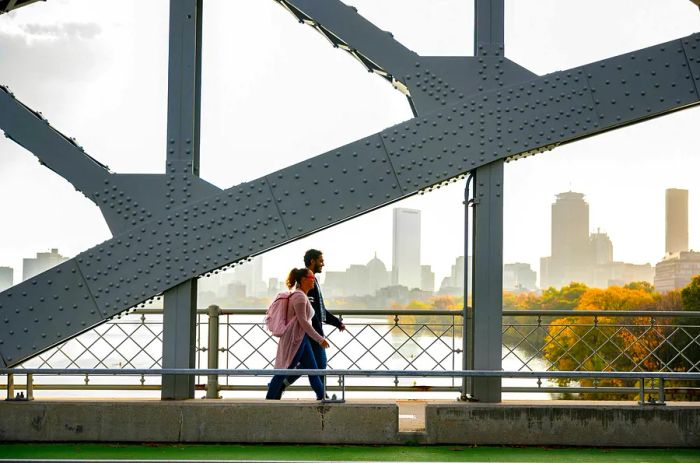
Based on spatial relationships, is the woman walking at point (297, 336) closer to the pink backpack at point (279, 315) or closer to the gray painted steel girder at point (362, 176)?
the pink backpack at point (279, 315)

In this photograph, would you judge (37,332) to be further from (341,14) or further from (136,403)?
(341,14)

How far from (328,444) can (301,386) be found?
2486 millimetres

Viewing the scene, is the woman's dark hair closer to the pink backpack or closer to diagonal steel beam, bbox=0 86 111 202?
the pink backpack

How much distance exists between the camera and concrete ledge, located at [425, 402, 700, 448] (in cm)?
771

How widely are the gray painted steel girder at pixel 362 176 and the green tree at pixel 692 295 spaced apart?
50311mm

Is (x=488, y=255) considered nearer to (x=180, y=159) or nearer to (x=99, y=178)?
(x=180, y=159)

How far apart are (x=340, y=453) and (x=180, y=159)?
344 cm

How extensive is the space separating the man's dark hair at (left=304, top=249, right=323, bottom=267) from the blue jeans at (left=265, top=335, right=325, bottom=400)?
0.85 metres

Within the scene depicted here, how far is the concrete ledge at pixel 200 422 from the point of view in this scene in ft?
25.3

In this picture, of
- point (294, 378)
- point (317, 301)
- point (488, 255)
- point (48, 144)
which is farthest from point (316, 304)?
point (48, 144)

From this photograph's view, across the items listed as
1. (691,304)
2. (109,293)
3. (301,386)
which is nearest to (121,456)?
(109,293)

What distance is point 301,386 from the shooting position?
10.2 m

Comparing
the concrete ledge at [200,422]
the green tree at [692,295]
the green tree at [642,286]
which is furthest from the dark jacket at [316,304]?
the green tree at [642,286]

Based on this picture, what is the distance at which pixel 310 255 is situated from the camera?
8945mm
